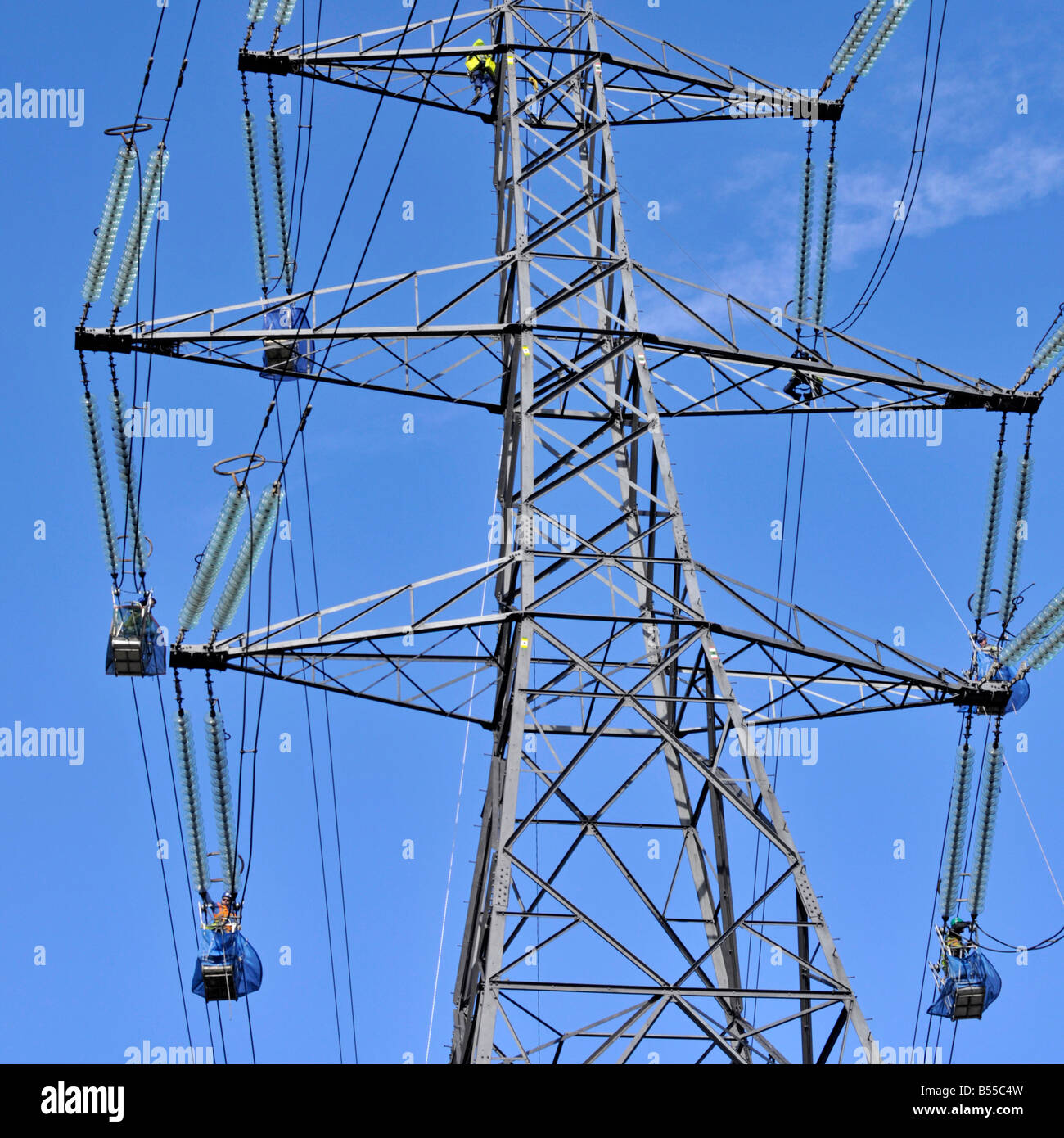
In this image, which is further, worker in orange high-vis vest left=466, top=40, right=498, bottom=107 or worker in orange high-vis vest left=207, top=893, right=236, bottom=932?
worker in orange high-vis vest left=466, top=40, right=498, bottom=107

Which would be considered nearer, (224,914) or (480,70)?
(224,914)

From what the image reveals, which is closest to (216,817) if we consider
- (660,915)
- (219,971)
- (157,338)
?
(219,971)

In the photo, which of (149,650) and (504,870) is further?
(149,650)

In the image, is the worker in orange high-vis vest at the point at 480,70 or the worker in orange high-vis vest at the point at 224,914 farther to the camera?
the worker in orange high-vis vest at the point at 480,70

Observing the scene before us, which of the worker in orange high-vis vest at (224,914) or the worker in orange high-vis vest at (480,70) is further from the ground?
the worker in orange high-vis vest at (480,70)

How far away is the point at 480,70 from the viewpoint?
24953 millimetres

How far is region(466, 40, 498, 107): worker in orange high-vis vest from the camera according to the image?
24734 millimetres

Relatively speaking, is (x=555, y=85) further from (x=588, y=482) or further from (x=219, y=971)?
(x=219, y=971)

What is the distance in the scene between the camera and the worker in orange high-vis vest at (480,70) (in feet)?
81.1

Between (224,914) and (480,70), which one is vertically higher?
(480,70)

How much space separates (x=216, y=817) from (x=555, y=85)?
10.7m

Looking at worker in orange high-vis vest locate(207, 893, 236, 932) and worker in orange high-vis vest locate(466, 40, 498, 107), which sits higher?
worker in orange high-vis vest locate(466, 40, 498, 107)
